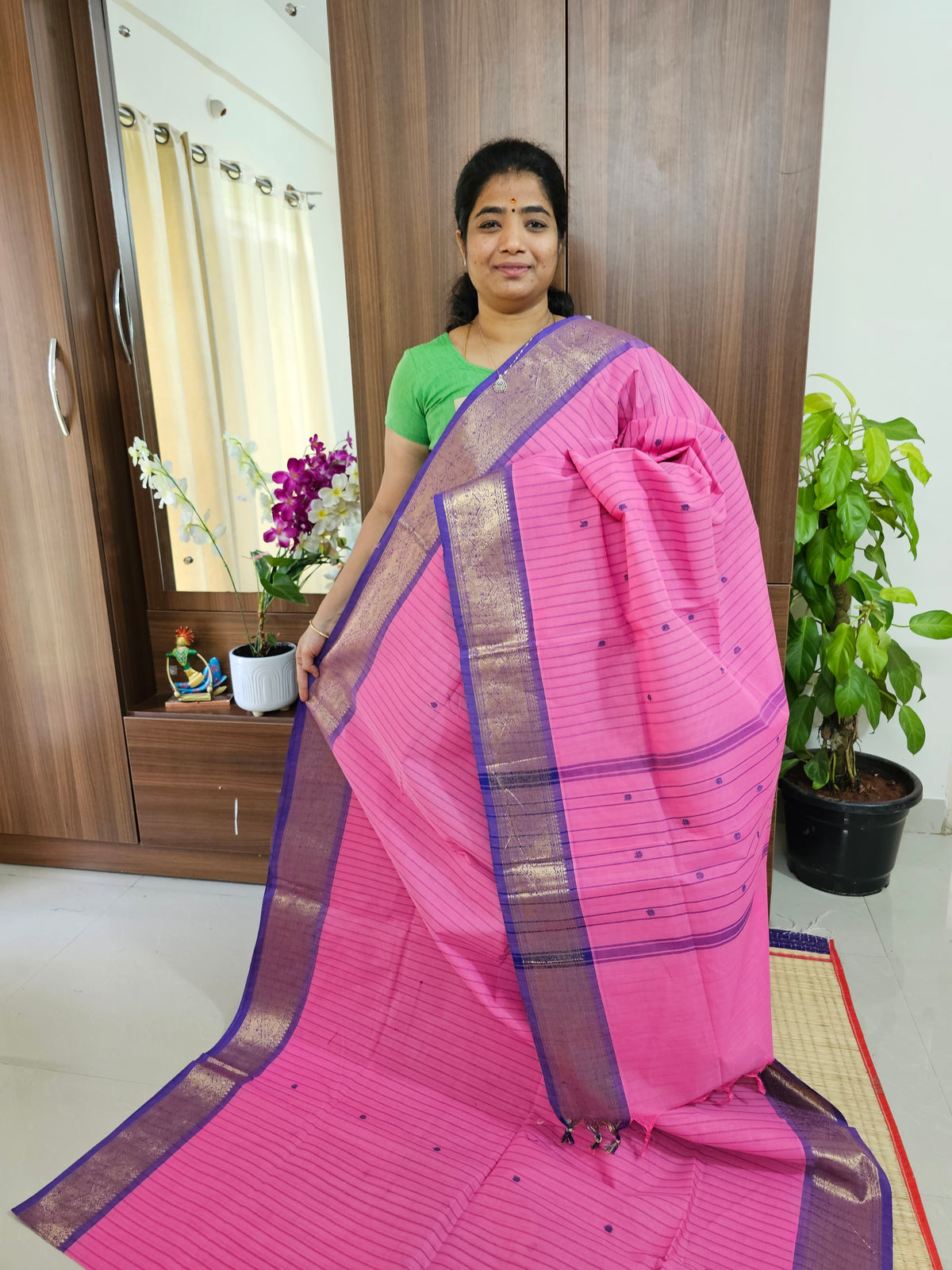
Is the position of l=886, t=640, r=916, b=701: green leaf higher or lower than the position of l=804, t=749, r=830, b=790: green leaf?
higher

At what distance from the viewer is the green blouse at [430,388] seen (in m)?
1.43

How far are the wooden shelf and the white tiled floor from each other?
435 millimetres

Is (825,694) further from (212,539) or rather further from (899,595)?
(212,539)

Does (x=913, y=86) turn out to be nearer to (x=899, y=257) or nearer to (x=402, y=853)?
(x=899, y=257)

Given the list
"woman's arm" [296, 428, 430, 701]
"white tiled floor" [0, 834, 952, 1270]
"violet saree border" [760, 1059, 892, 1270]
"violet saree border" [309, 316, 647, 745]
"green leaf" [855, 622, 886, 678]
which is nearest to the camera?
"violet saree border" [760, 1059, 892, 1270]

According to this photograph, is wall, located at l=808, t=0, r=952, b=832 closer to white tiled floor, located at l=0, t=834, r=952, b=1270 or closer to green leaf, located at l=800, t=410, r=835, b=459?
green leaf, located at l=800, t=410, r=835, b=459

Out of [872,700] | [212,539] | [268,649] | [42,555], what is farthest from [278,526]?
[872,700]

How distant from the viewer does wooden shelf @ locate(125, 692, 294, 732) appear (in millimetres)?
2018

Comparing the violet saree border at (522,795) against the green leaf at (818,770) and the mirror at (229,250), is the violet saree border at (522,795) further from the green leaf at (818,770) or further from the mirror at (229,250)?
the green leaf at (818,770)

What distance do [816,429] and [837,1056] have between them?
1.20m

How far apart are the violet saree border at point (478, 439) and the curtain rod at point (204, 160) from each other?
0.90 meters

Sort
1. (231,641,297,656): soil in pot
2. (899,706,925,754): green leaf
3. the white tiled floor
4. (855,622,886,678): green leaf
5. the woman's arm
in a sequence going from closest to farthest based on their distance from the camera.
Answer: the white tiled floor, the woman's arm, (855,622,886,678): green leaf, (899,706,925,754): green leaf, (231,641,297,656): soil in pot

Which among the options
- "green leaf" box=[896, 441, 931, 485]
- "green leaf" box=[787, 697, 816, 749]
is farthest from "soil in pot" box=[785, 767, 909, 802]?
"green leaf" box=[896, 441, 931, 485]

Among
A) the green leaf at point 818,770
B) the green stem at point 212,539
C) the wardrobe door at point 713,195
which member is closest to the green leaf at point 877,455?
the wardrobe door at point 713,195
